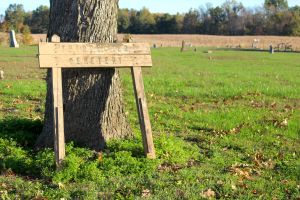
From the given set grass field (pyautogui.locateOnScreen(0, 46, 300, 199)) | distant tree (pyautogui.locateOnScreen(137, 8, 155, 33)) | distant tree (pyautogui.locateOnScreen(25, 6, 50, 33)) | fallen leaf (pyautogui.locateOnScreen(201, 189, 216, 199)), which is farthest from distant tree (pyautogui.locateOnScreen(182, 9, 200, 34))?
fallen leaf (pyautogui.locateOnScreen(201, 189, 216, 199))

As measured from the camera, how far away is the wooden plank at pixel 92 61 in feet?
20.1

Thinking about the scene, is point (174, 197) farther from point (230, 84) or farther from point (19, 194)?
point (230, 84)

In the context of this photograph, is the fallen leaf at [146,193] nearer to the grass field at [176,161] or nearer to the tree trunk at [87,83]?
the grass field at [176,161]

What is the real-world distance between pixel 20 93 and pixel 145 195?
26.4 ft

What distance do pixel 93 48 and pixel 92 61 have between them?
0.60 feet

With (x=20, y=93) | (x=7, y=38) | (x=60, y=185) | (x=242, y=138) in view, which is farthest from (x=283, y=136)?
(x=7, y=38)

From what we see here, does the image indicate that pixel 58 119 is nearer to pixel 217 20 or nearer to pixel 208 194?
pixel 208 194

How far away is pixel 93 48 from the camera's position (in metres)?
6.42

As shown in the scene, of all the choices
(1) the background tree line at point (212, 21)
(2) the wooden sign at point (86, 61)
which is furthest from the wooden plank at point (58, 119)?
(1) the background tree line at point (212, 21)

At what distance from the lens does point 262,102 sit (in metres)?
12.2

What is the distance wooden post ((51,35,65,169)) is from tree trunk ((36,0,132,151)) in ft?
1.80

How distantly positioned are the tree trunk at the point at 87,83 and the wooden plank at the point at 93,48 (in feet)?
1.07

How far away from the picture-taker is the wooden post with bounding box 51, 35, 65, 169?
5.95 metres

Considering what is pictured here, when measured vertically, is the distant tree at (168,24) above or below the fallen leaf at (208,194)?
above
